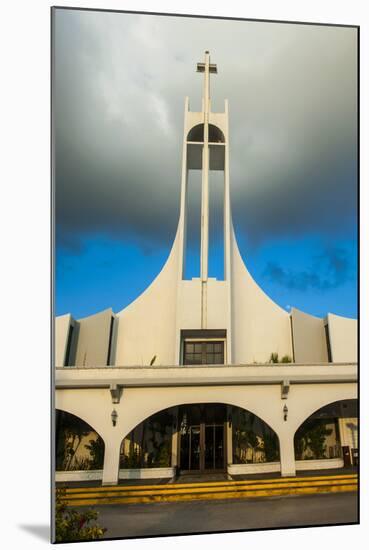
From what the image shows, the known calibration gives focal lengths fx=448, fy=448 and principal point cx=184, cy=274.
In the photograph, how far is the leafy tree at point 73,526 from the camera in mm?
5590

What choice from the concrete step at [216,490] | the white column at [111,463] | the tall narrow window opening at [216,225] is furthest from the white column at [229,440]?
the tall narrow window opening at [216,225]

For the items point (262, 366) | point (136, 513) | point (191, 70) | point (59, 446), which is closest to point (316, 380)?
point (262, 366)

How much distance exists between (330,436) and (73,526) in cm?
507

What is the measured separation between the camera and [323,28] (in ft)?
21.5

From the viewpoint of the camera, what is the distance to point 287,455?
748cm

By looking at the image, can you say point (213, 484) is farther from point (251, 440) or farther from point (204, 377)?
point (251, 440)

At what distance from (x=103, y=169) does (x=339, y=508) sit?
6.33 metres

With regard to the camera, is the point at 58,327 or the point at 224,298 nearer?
the point at 58,327

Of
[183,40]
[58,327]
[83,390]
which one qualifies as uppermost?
[183,40]

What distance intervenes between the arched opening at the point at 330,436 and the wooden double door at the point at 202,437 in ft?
4.83

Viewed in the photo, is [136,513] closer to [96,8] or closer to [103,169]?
[103,169]

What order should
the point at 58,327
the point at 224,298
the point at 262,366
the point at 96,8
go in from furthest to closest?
the point at 224,298, the point at 262,366, the point at 58,327, the point at 96,8

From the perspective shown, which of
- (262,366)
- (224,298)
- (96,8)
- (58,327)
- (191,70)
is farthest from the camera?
(224,298)

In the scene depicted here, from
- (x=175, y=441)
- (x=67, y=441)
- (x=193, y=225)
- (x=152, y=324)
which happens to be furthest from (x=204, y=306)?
(x=67, y=441)
